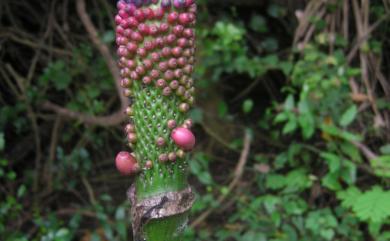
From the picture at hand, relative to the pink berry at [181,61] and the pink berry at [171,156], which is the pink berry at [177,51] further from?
the pink berry at [171,156]

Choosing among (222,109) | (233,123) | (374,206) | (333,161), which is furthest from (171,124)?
(233,123)

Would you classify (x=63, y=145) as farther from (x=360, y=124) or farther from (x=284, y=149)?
(x=360, y=124)

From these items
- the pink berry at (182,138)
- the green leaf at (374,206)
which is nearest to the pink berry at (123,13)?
the pink berry at (182,138)

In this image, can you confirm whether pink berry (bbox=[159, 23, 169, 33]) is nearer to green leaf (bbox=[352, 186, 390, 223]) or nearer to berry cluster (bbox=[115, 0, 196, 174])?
berry cluster (bbox=[115, 0, 196, 174])

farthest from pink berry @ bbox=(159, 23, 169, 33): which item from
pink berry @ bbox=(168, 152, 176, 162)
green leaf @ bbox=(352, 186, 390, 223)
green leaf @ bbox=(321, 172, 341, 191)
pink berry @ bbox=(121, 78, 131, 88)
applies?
green leaf @ bbox=(321, 172, 341, 191)

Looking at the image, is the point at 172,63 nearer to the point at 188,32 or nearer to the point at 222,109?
the point at 188,32

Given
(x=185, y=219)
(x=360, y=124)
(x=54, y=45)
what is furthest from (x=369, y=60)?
(x=185, y=219)
